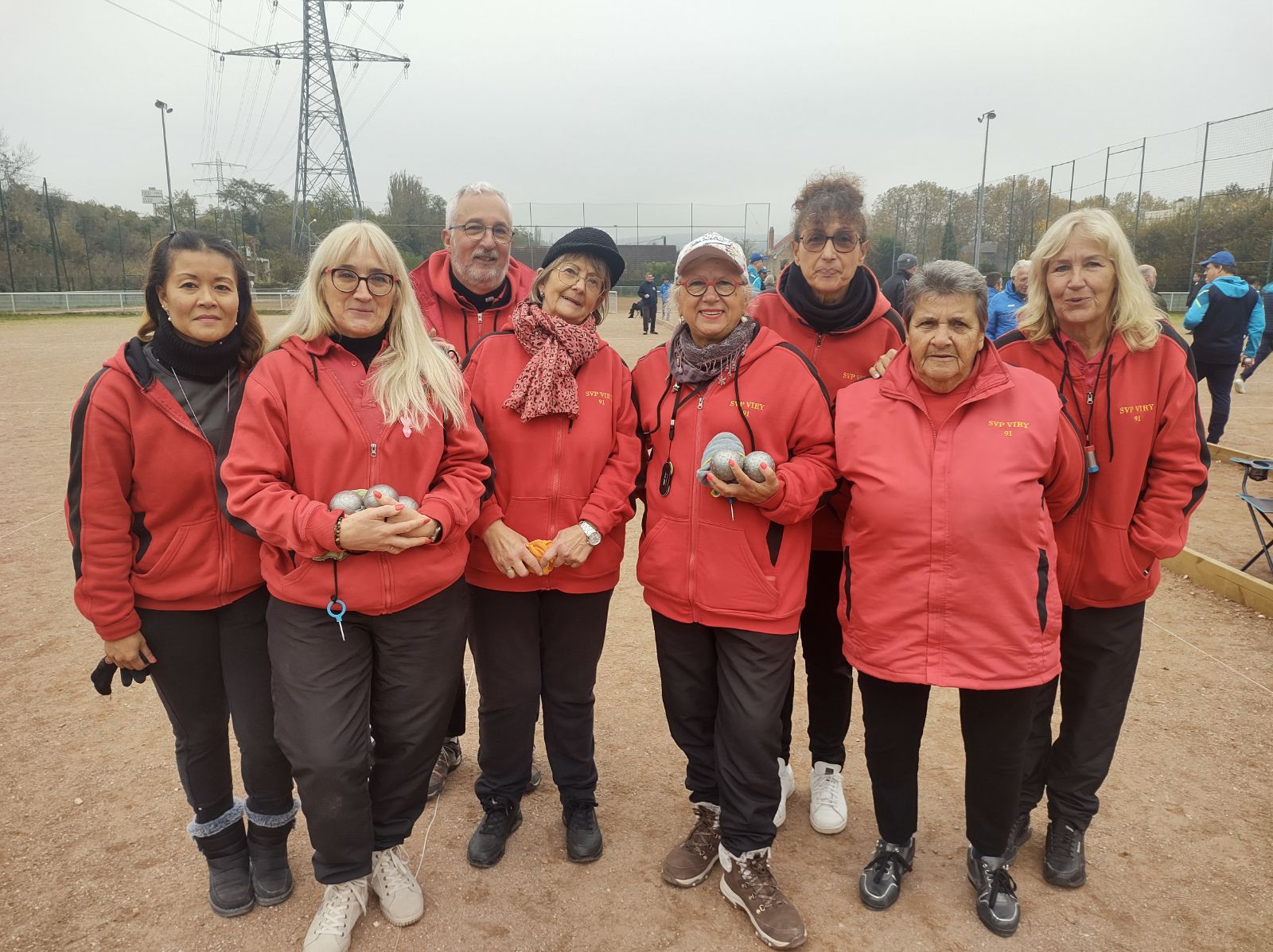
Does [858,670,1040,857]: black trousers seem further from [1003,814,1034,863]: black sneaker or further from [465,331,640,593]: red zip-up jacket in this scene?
[465,331,640,593]: red zip-up jacket

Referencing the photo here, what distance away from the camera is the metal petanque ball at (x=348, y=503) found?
7.48 feet

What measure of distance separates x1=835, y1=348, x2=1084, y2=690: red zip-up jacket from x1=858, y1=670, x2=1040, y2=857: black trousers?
0.15 meters

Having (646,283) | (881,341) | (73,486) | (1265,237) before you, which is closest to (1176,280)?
(1265,237)

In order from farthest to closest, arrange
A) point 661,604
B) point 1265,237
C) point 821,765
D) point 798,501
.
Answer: point 1265,237, point 821,765, point 661,604, point 798,501

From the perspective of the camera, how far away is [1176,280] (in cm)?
2748

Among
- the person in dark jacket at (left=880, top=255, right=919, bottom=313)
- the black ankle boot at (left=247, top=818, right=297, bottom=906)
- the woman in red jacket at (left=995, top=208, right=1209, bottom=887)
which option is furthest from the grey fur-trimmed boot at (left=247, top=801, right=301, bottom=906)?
the person in dark jacket at (left=880, top=255, right=919, bottom=313)

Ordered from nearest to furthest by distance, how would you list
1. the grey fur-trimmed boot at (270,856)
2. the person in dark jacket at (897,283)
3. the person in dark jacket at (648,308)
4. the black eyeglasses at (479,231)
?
the grey fur-trimmed boot at (270,856) → the black eyeglasses at (479,231) → the person in dark jacket at (897,283) → the person in dark jacket at (648,308)

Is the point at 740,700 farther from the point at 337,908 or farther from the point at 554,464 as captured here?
the point at 337,908

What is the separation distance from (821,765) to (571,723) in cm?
107

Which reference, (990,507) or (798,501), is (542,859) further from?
(990,507)

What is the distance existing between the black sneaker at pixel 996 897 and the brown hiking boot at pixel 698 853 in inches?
34.1

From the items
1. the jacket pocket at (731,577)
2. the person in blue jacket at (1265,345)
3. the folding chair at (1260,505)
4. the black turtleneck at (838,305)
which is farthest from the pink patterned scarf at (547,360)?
the person in blue jacket at (1265,345)

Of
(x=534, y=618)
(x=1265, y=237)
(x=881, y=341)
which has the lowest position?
(x=534, y=618)

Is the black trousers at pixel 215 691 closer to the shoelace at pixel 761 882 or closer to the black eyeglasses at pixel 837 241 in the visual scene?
the shoelace at pixel 761 882
